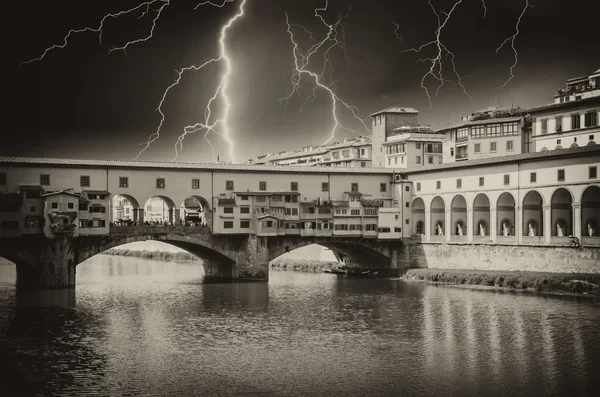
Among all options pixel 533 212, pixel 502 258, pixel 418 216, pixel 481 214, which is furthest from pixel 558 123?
pixel 502 258

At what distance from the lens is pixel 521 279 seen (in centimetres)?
6053

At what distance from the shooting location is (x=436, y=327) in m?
45.2

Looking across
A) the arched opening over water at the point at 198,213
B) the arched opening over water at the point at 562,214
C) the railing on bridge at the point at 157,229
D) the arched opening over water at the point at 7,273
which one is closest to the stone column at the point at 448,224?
the arched opening over water at the point at 562,214

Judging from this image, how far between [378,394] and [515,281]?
105ft

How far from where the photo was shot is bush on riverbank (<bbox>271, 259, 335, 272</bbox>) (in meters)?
83.5

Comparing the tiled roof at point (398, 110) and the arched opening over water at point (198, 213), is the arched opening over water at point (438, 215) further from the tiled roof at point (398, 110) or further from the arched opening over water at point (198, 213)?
the tiled roof at point (398, 110)

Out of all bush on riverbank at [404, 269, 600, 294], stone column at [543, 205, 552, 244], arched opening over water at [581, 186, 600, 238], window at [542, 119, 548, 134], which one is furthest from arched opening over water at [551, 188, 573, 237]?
window at [542, 119, 548, 134]

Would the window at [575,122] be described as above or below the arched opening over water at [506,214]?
above

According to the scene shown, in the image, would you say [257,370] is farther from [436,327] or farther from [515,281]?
[515,281]

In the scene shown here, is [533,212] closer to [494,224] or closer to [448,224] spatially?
[494,224]

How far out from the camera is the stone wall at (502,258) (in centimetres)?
5966

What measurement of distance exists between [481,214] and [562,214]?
790cm

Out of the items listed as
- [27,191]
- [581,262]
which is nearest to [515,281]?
[581,262]

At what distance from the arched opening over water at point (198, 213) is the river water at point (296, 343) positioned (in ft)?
31.7
